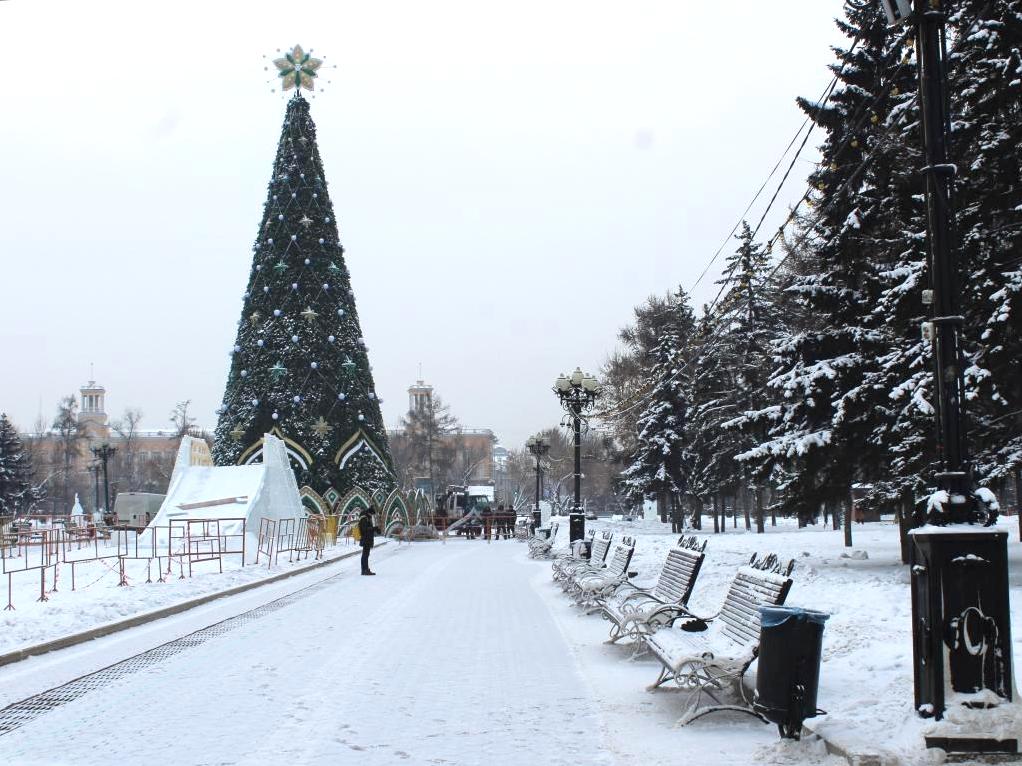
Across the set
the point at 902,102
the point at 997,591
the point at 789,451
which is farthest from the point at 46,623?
the point at 902,102

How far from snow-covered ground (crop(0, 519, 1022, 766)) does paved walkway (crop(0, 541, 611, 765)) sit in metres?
0.02

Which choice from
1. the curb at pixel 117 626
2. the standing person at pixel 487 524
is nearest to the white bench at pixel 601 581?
the curb at pixel 117 626

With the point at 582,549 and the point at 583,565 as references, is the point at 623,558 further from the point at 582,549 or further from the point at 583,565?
the point at 582,549

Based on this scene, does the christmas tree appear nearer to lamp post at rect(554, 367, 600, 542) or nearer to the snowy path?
lamp post at rect(554, 367, 600, 542)

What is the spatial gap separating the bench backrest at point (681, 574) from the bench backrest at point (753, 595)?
1482mm

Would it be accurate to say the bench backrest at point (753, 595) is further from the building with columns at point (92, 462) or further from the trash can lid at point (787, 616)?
the building with columns at point (92, 462)

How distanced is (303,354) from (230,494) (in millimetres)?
9823

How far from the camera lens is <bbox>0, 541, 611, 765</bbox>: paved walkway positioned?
6582 mm

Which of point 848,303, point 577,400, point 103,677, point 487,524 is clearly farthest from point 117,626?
point 487,524

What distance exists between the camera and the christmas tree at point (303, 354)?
135 ft

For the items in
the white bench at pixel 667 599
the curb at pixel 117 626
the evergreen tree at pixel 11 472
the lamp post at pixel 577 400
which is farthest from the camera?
the evergreen tree at pixel 11 472

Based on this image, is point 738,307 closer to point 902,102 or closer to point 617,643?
point 902,102

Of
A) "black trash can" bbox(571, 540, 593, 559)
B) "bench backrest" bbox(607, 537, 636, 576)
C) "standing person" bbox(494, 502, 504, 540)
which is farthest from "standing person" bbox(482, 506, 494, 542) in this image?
"bench backrest" bbox(607, 537, 636, 576)

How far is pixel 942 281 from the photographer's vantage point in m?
6.55
